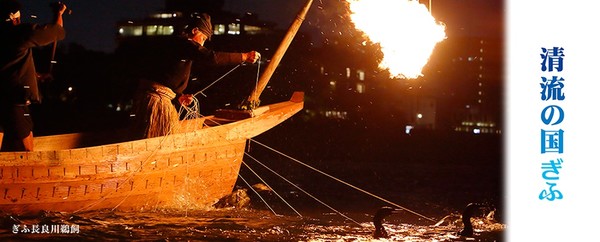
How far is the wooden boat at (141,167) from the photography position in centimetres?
Answer: 868

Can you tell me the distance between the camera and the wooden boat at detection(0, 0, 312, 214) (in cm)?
868

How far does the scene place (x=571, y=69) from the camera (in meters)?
12.5

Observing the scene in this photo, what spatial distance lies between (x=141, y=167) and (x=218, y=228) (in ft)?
4.68

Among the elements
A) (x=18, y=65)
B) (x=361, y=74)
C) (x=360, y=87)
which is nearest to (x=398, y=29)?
(x=18, y=65)

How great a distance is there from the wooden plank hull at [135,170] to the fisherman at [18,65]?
56cm

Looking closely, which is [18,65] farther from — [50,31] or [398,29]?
[398,29]

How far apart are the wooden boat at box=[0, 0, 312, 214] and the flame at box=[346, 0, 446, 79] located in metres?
1.25

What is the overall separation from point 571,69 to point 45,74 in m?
8.79

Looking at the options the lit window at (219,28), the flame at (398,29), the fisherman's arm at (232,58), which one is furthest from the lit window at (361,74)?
the fisherman's arm at (232,58)

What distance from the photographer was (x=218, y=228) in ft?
30.4

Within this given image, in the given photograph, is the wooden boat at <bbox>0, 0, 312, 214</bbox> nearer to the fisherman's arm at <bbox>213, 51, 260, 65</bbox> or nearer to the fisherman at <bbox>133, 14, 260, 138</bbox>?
the fisherman at <bbox>133, 14, 260, 138</bbox>

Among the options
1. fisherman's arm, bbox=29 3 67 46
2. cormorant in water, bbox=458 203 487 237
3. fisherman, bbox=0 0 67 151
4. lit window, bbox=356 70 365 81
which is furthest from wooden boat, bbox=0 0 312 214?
lit window, bbox=356 70 365 81

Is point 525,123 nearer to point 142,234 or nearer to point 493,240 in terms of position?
point 493,240

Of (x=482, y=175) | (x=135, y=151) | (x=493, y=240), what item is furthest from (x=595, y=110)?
(x=482, y=175)
